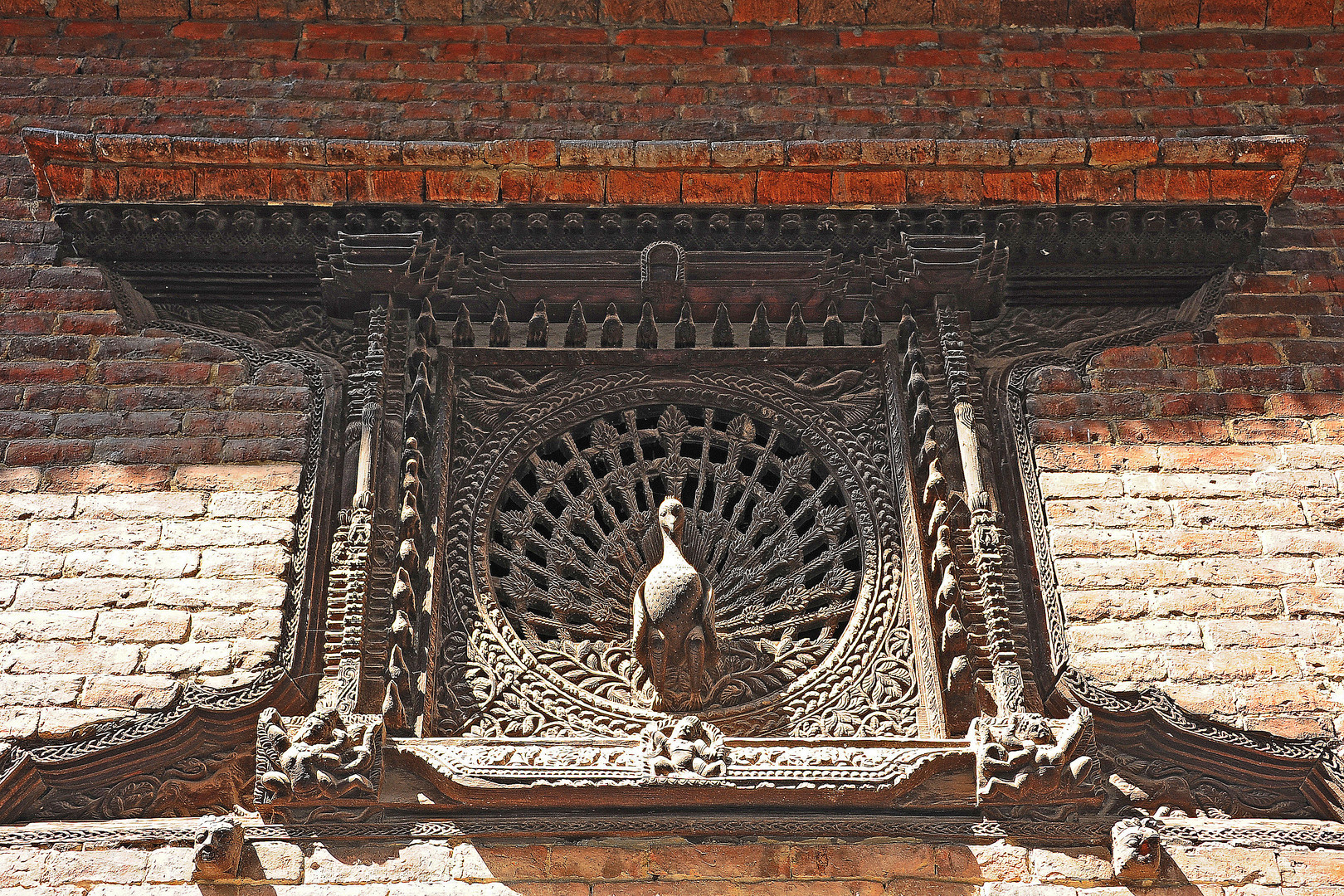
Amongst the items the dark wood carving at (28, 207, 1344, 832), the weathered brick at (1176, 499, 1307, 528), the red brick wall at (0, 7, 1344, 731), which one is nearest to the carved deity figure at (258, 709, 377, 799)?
the dark wood carving at (28, 207, 1344, 832)

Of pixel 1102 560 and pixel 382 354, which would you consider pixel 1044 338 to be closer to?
pixel 1102 560

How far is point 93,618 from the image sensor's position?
434 cm

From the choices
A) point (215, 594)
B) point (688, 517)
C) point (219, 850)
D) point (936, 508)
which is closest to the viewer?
point (219, 850)

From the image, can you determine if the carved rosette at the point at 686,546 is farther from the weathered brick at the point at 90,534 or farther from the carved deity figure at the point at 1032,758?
the weathered brick at the point at 90,534

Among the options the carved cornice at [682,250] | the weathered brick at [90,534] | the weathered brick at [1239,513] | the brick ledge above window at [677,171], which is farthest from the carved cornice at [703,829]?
the brick ledge above window at [677,171]

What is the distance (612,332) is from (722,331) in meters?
0.42

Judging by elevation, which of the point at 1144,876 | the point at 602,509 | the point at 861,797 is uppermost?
the point at 602,509

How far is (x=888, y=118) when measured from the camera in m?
5.81

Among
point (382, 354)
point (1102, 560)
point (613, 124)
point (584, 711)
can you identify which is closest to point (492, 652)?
point (584, 711)

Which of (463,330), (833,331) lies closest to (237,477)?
(463,330)

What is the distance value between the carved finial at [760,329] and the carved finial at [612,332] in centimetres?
51

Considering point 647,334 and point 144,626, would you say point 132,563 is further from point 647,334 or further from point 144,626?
point 647,334

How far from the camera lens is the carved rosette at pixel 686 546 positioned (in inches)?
173

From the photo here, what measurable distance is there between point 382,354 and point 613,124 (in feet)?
4.89
